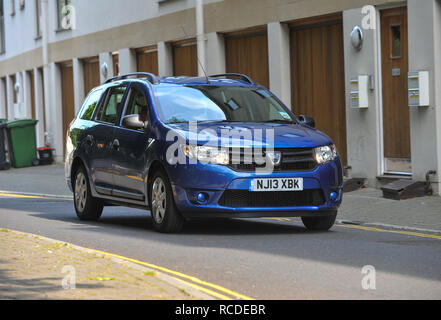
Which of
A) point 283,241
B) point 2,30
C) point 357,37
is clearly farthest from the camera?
point 2,30

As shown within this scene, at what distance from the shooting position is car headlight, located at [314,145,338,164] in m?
11.1

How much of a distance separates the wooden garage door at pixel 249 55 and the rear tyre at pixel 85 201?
846 centimetres

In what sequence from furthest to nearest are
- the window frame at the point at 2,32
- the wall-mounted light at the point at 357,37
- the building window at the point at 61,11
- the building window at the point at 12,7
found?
the window frame at the point at 2,32 → the building window at the point at 12,7 → the building window at the point at 61,11 → the wall-mounted light at the point at 357,37

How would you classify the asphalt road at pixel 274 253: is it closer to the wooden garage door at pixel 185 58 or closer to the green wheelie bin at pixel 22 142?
the wooden garage door at pixel 185 58

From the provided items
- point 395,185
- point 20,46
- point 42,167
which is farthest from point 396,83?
point 20,46

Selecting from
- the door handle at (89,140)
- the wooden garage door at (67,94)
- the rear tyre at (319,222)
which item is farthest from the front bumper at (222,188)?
the wooden garage door at (67,94)

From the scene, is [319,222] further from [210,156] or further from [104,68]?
[104,68]

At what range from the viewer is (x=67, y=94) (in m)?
33.6

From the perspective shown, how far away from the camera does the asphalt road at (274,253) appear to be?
7.58 metres

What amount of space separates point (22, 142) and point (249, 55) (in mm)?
11337

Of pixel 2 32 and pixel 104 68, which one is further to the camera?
pixel 2 32

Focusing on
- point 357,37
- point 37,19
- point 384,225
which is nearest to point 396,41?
point 357,37
